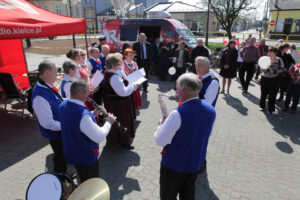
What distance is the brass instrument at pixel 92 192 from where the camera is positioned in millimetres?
1790

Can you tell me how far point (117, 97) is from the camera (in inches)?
155

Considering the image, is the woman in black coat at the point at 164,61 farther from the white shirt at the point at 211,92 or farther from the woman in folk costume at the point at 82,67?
the white shirt at the point at 211,92

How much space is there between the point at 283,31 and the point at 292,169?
120 ft

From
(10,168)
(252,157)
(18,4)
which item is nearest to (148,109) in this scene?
(252,157)

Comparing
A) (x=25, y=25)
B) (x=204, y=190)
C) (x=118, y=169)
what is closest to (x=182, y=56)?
(x=25, y=25)

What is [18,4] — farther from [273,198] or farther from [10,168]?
[273,198]

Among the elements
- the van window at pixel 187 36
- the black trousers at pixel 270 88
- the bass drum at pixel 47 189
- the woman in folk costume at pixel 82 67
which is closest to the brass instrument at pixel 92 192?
the bass drum at pixel 47 189

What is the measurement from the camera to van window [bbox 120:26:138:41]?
11328 mm

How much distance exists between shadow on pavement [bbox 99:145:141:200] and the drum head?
120 centimetres

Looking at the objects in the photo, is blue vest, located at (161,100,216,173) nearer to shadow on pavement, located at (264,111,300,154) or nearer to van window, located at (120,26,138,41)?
shadow on pavement, located at (264,111,300,154)

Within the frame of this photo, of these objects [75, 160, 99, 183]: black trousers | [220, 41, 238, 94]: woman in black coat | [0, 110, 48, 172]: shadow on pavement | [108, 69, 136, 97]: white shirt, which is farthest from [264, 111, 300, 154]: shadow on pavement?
[0, 110, 48, 172]: shadow on pavement

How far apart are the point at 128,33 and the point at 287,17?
32128 millimetres

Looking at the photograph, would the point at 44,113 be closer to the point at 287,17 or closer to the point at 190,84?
the point at 190,84

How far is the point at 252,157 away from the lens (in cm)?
403
